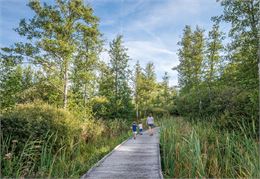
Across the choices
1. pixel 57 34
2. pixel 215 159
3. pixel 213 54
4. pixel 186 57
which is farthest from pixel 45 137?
pixel 186 57

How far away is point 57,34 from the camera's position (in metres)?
14.6

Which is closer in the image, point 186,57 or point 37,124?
point 37,124

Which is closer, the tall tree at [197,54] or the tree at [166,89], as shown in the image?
the tall tree at [197,54]

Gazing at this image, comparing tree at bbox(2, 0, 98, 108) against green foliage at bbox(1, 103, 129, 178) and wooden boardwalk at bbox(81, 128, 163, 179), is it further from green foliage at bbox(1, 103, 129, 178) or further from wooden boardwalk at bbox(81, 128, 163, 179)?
wooden boardwalk at bbox(81, 128, 163, 179)

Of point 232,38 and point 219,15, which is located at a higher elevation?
point 219,15

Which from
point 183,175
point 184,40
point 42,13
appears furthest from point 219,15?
point 184,40

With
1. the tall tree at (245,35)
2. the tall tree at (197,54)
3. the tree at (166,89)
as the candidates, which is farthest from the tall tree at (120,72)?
the tall tree at (245,35)

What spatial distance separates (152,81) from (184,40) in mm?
11063

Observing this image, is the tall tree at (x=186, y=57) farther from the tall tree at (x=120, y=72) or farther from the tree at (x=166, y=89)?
the tree at (x=166, y=89)

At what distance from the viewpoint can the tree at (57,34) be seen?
13843 millimetres

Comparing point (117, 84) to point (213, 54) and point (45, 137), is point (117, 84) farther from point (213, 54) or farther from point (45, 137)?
point (45, 137)

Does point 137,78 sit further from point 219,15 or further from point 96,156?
point 96,156

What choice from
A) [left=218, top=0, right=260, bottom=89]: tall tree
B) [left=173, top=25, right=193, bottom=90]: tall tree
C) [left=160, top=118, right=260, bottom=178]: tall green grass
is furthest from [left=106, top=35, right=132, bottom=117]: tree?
[left=160, top=118, right=260, bottom=178]: tall green grass

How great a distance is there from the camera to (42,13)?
14156mm
